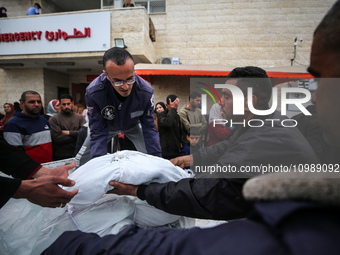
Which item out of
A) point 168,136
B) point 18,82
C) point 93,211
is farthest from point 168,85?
point 93,211

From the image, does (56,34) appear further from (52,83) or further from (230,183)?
(230,183)

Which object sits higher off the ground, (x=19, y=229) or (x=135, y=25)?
(x=135, y=25)

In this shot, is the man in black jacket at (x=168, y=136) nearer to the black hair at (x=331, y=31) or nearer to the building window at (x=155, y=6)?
the black hair at (x=331, y=31)

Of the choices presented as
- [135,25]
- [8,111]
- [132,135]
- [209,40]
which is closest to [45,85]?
[8,111]

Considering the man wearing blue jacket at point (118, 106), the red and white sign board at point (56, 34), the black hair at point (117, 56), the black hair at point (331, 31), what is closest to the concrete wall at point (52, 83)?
the red and white sign board at point (56, 34)

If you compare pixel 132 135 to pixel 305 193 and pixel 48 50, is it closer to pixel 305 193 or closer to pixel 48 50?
pixel 305 193

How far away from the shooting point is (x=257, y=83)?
136 cm

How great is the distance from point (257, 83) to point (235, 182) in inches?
27.8

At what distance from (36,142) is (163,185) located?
2.45m

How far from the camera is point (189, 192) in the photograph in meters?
1.00

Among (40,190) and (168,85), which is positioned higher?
(168,85)

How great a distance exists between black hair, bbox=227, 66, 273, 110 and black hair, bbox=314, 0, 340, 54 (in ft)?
2.71

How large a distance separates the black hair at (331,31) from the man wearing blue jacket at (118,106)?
146 centimetres

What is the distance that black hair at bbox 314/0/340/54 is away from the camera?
Answer: 0.48 m
